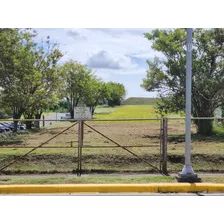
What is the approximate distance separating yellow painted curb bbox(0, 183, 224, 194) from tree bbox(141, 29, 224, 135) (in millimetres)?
11197

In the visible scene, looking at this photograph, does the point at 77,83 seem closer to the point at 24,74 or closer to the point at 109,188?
the point at 24,74

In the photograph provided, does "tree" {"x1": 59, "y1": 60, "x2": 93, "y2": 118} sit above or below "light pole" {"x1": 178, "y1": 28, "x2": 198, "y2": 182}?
above

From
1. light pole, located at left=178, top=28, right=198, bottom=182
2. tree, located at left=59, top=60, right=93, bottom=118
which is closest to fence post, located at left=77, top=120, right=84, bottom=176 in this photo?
light pole, located at left=178, top=28, right=198, bottom=182

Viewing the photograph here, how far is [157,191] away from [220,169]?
383 cm

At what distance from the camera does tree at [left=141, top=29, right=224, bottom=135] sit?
767 inches

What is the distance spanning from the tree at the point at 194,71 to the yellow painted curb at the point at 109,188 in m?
11.2

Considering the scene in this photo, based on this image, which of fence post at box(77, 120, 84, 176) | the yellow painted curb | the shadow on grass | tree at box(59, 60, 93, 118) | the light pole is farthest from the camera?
tree at box(59, 60, 93, 118)

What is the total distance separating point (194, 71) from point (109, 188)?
1282 centimetres

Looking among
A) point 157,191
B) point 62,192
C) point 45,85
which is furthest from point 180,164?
point 45,85

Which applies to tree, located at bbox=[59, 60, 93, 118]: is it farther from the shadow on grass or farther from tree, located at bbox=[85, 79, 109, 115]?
the shadow on grass

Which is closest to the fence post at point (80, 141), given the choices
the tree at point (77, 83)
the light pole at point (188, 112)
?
the light pole at point (188, 112)

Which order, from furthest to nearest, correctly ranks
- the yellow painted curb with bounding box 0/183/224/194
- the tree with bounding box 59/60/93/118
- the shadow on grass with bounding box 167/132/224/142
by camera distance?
1. the tree with bounding box 59/60/93/118
2. the shadow on grass with bounding box 167/132/224/142
3. the yellow painted curb with bounding box 0/183/224/194

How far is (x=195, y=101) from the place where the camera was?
66.5 ft

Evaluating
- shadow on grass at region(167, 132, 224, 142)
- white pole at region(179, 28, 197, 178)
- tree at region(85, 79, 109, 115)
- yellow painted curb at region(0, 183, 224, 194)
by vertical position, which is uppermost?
tree at region(85, 79, 109, 115)
